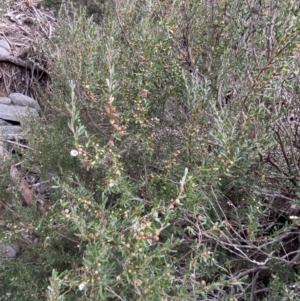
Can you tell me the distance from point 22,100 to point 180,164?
2847mm

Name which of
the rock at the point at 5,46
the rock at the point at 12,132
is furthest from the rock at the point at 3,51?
the rock at the point at 12,132

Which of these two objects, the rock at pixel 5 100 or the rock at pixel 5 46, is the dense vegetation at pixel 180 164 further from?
the rock at pixel 5 46

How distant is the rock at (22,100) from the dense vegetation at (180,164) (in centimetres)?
191

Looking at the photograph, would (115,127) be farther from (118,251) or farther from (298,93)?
(298,93)

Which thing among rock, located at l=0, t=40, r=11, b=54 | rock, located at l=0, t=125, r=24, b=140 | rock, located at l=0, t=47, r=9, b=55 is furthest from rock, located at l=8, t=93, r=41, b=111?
rock, located at l=0, t=40, r=11, b=54

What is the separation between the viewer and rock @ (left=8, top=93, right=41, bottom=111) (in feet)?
14.8

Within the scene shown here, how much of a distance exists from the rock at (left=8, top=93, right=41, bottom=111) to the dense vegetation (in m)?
1.91

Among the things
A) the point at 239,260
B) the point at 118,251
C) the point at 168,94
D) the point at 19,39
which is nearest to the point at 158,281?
the point at 118,251

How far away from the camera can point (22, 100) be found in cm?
452

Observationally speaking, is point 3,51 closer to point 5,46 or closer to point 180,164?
point 5,46

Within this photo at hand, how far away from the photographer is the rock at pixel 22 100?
4.50 metres

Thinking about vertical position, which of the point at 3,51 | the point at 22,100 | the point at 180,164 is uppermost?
the point at 180,164

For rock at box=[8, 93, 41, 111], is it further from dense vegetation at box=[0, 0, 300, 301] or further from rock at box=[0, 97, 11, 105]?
dense vegetation at box=[0, 0, 300, 301]

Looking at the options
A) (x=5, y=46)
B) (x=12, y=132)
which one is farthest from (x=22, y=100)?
(x=5, y=46)
